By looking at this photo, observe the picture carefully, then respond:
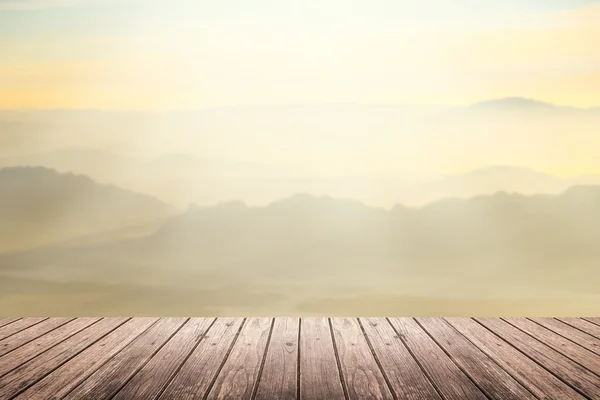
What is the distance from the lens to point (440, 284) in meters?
3.49

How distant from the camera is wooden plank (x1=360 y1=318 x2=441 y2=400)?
5.84ft

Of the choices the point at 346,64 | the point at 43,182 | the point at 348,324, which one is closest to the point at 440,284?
the point at 348,324

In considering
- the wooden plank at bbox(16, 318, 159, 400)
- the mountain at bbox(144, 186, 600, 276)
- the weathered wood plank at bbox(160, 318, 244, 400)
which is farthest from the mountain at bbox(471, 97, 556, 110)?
the wooden plank at bbox(16, 318, 159, 400)

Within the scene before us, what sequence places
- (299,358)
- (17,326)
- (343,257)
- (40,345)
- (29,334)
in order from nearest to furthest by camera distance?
(299,358), (40,345), (29,334), (17,326), (343,257)

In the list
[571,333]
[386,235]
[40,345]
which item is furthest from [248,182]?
[571,333]

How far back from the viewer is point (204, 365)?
2074mm

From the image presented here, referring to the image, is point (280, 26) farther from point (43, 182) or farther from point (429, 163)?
point (43, 182)

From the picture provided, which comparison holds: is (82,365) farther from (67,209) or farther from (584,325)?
(584,325)

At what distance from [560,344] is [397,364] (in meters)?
0.82

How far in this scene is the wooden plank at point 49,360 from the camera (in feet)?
6.06

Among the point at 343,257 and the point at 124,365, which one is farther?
the point at 343,257

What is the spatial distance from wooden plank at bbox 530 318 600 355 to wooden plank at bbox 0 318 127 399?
6.64 feet

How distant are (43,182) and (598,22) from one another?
3.41m

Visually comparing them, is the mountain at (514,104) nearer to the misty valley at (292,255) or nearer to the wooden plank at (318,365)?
the misty valley at (292,255)
